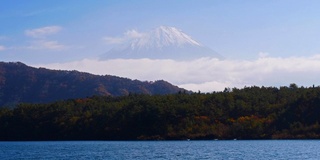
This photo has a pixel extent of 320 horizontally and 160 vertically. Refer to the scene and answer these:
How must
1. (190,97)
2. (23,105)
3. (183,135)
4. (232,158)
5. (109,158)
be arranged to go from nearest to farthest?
(232,158), (109,158), (183,135), (190,97), (23,105)

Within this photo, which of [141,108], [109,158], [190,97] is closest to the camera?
[109,158]

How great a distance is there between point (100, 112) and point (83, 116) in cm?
410

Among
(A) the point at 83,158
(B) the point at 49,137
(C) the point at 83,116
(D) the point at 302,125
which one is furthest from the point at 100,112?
(A) the point at 83,158

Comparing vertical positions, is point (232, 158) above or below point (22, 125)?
below

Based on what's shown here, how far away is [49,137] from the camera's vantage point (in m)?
143

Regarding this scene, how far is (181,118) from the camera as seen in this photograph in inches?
5153

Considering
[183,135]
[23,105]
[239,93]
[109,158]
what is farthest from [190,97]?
[109,158]

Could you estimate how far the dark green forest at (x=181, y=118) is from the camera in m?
121

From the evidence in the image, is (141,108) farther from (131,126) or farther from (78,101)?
(78,101)

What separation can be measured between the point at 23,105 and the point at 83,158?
305ft

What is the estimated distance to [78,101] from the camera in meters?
170

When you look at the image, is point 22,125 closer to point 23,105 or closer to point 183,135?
point 23,105

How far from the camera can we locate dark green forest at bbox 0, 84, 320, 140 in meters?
121

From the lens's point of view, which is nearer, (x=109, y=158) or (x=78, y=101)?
(x=109, y=158)
